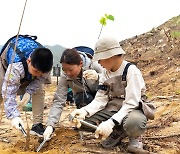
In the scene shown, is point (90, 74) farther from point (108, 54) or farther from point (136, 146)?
point (136, 146)

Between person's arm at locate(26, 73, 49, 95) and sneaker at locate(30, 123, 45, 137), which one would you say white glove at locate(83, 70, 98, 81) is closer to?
person's arm at locate(26, 73, 49, 95)

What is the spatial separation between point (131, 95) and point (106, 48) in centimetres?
39

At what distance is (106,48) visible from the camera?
2814 mm

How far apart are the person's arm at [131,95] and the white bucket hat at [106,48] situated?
0.21 m

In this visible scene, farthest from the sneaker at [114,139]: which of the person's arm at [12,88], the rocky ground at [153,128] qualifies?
the person's arm at [12,88]

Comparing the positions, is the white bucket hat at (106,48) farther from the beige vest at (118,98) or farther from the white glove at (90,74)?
the white glove at (90,74)

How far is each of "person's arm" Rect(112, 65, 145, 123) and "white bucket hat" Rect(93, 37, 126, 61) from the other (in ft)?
0.68

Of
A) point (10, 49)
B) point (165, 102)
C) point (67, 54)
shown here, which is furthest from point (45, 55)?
point (165, 102)

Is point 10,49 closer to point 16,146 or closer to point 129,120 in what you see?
point 16,146

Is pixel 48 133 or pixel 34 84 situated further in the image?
pixel 34 84

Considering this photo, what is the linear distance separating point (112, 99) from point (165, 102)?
1975mm

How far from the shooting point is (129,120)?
2.75m

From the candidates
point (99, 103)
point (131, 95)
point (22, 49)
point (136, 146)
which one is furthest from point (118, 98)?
point (22, 49)

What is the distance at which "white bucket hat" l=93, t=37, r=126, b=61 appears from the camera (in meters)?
2.80
